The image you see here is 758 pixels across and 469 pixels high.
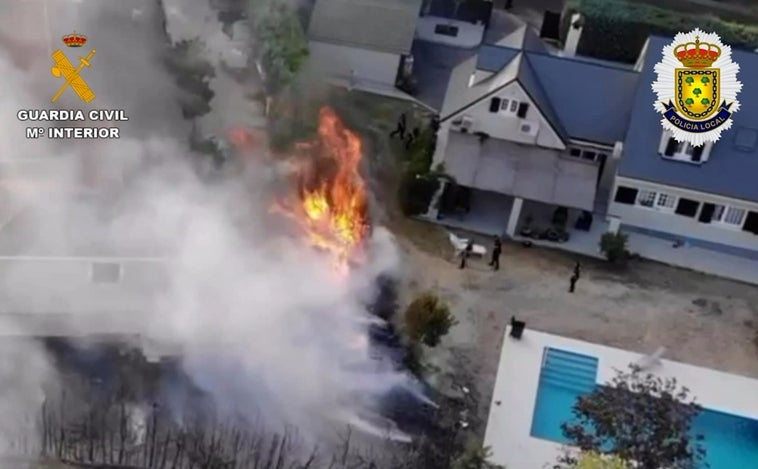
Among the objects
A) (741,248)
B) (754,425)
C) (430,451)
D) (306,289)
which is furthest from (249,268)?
(741,248)

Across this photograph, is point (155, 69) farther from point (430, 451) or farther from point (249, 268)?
point (430, 451)

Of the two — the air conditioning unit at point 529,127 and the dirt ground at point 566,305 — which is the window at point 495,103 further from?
the dirt ground at point 566,305

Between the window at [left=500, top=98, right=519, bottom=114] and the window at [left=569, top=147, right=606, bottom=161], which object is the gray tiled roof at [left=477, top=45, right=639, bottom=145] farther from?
the window at [left=500, top=98, right=519, bottom=114]

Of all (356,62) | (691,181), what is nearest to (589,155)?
(691,181)

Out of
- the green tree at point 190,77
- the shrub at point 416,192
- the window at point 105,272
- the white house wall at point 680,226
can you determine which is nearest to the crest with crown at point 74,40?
the green tree at point 190,77

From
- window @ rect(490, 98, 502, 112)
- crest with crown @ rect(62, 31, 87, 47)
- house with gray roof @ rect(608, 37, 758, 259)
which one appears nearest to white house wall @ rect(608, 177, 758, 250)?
house with gray roof @ rect(608, 37, 758, 259)

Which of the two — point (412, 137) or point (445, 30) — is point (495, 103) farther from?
point (445, 30)
